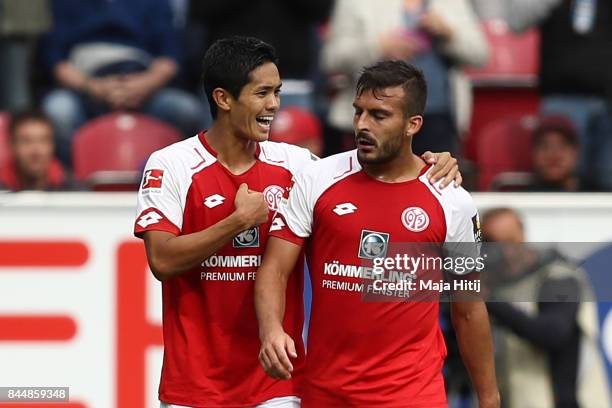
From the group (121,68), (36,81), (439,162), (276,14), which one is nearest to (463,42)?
(276,14)

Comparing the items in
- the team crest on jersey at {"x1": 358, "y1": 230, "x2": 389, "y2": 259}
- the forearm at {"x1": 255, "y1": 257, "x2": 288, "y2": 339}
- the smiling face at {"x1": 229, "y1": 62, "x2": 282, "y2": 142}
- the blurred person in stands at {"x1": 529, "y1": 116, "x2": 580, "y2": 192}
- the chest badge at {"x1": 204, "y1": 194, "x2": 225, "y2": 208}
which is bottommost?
the forearm at {"x1": 255, "y1": 257, "x2": 288, "y2": 339}

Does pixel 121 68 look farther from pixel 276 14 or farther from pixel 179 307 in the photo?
pixel 179 307

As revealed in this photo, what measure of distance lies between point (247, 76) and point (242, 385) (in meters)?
1.18

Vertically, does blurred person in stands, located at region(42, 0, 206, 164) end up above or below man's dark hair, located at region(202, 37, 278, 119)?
above

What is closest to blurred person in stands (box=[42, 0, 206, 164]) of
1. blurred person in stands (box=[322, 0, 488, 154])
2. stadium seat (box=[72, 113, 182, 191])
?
stadium seat (box=[72, 113, 182, 191])

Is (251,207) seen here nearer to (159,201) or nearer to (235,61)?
(159,201)

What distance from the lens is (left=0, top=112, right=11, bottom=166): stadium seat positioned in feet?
28.4

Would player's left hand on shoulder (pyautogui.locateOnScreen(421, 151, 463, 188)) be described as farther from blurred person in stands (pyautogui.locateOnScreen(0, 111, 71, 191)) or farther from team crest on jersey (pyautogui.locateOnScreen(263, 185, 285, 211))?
blurred person in stands (pyautogui.locateOnScreen(0, 111, 71, 191))

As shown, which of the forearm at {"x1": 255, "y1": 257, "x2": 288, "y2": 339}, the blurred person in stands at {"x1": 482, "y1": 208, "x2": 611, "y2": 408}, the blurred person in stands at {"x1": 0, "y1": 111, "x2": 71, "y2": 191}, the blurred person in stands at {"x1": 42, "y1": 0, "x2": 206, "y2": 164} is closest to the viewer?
the forearm at {"x1": 255, "y1": 257, "x2": 288, "y2": 339}

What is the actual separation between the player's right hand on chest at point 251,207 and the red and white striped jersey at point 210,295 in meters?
0.13

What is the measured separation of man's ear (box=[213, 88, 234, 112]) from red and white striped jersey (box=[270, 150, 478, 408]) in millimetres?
415

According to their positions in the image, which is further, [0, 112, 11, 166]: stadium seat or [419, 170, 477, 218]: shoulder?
[0, 112, 11, 166]: stadium seat

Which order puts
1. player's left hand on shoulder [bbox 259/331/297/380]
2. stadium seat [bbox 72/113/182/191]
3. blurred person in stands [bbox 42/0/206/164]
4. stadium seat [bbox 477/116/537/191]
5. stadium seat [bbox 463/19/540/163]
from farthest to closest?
stadium seat [bbox 463/19/540/163]
blurred person in stands [bbox 42/0/206/164]
stadium seat [bbox 477/116/537/191]
stadium seat [bbox 72/113/182/191]
player's left hand on shoulder [bbox 259/331/297/380]

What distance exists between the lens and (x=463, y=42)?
28.7 feet
